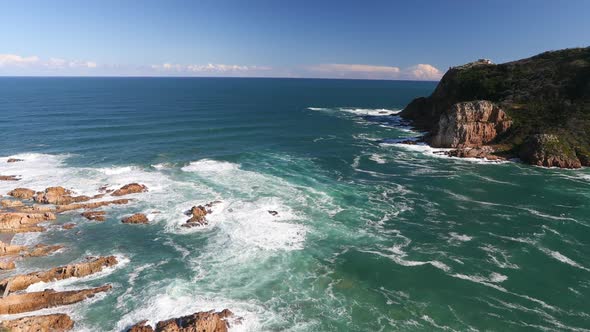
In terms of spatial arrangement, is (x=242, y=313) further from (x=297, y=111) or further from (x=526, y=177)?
(x=297, y=111)

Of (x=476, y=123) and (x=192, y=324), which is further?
(x=476, y=123)

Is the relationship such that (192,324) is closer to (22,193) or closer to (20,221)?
(20,221)

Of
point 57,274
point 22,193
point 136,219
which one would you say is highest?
point 22,193

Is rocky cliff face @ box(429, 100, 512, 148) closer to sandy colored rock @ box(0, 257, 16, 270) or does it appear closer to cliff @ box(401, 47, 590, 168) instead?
cliff @ box(401, 47, 590, 168)

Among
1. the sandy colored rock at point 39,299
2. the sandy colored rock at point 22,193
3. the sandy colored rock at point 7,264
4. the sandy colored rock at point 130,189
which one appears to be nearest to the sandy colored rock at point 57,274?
the sandy colored rock at point 39,299

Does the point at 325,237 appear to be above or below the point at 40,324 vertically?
above

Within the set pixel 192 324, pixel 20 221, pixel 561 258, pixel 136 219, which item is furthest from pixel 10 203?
pixel 561 258

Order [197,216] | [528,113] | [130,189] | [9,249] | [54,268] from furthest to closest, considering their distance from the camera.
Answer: [528,113] < [130,189] < [197,216] < [9,249] < [54,268]

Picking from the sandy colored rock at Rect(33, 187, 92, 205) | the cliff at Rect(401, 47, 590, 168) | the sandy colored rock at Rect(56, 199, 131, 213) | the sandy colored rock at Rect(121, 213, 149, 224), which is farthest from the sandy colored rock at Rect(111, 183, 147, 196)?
the cliff at Rect(401, 47, 590, 168)
